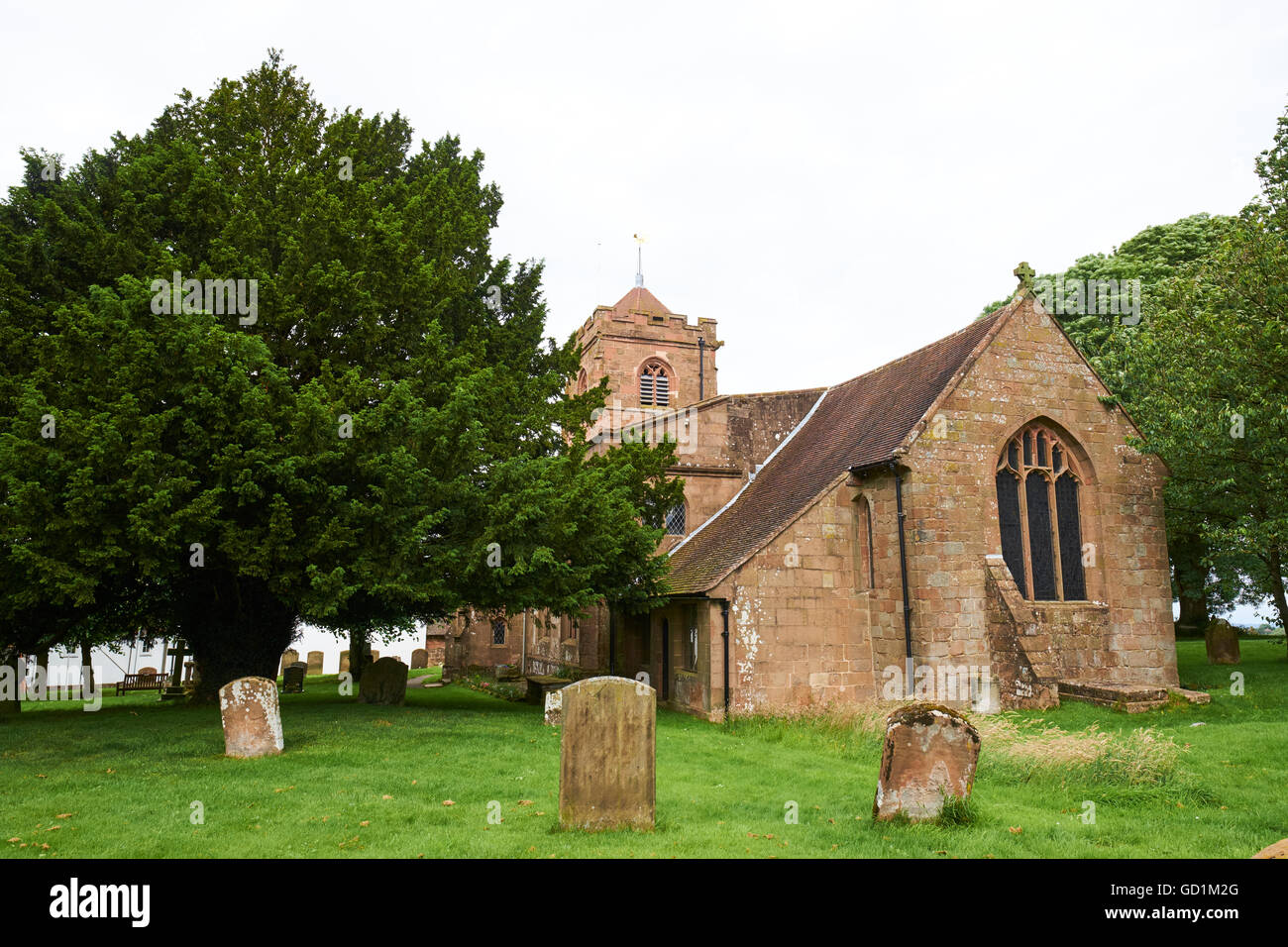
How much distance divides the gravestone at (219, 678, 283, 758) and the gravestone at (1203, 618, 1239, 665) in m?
22.3

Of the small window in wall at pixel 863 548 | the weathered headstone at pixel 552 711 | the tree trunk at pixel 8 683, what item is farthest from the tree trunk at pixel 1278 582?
the tree trunk at pixel 8 683

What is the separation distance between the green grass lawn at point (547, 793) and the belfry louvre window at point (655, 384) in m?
24.5

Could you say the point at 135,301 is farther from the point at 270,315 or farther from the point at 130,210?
the point at 130,210

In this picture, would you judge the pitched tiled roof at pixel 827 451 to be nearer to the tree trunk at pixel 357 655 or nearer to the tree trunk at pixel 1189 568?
the tree trunk at pixel 1189 568

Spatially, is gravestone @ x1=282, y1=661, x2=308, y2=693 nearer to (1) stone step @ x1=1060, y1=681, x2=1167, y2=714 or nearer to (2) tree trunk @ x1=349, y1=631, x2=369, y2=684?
(2) tree trunk @ x1=349, y1=631, x2=369, y2=684

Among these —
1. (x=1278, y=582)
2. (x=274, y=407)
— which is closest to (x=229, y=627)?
(x=274, y=407)

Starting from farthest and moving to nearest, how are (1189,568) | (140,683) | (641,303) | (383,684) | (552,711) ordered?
(641,303)
(140,683)
(1189,568)
(383,684)
(552,711)

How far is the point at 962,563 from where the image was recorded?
17.1m

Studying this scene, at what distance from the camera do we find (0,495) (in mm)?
13930

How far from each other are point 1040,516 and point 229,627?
1730cm

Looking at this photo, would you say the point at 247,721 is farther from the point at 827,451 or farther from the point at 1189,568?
the point at 1189,568

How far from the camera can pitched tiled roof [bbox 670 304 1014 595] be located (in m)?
18.8

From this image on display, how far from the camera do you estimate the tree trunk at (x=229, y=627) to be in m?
17.3

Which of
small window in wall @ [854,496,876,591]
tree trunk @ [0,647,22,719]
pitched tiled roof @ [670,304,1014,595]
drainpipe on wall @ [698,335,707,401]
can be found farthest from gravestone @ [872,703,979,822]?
drainpipe on wall @ [698,335,707,401]
